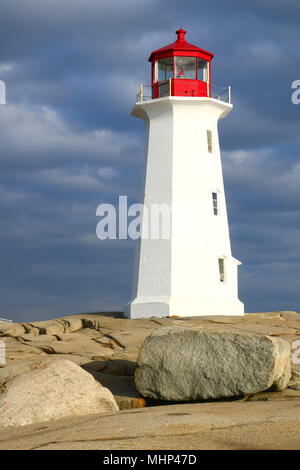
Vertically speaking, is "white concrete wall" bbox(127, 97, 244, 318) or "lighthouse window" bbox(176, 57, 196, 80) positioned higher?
"lighthouse window" bbox(176, 57, 196, 80)

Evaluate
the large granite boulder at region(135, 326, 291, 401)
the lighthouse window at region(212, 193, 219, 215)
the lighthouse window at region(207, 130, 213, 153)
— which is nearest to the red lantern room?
the lighthouse window at region(207, 130, 213, 153)

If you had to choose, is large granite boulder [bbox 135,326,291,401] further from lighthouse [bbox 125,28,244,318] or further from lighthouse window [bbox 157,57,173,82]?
lighthouse window [bbox 157,57,173,82]

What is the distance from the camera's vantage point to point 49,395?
10781mm

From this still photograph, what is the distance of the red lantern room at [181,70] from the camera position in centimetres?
2597

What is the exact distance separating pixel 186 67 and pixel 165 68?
2.80 ft

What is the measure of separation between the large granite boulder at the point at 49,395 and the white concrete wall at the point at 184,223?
12.9 m

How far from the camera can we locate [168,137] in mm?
25719

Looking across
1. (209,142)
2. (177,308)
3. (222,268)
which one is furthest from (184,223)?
(209,142)

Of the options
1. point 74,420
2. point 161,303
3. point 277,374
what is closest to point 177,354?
point 277,374

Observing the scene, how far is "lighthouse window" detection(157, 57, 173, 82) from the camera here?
87.0 ft

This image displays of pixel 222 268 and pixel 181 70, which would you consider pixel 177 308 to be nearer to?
pixel 222 268

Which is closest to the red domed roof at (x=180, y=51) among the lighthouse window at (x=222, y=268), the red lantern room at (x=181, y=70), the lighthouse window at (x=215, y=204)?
the red lantern room at (x=181, y=70)

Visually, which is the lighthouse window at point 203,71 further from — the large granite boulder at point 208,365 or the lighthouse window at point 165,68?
the large granite boulder at point 208,365
